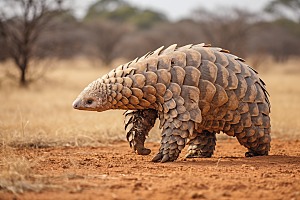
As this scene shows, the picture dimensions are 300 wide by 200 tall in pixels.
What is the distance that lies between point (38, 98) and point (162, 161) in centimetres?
667

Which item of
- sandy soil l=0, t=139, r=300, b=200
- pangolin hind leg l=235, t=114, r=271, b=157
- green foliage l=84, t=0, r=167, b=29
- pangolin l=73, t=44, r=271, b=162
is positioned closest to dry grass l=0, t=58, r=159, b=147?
sandy soil l=0, t=139, r=300, b=200

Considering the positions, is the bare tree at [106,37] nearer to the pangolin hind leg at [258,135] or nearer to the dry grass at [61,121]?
the dry grass at [61,121]

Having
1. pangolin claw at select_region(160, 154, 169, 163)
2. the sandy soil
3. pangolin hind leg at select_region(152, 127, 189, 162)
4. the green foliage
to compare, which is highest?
the green foliage

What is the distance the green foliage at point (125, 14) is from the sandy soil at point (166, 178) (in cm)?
3666

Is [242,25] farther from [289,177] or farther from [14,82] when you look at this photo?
[289,177]

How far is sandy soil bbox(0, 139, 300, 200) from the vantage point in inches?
96.1

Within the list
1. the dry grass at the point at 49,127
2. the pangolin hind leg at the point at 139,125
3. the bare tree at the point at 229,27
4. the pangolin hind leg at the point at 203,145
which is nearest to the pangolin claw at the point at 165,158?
the pangolin hind leg at the point at 139,125

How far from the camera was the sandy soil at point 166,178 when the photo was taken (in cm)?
244

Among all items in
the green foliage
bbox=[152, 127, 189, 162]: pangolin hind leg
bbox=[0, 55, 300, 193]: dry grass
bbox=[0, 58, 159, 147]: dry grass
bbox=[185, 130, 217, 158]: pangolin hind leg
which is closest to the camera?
bbox=[0, 55, 300, 193]: dry grass

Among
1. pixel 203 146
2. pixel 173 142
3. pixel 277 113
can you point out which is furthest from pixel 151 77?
A: pixel 277 113

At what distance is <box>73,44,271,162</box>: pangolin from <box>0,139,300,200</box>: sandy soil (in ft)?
1.18

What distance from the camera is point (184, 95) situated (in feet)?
11.5

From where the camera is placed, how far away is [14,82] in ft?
39.8

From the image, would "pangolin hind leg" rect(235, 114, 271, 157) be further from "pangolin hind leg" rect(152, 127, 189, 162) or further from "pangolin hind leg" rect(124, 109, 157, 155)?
"pangolin hind leg" rect(124, 109, 157, 155)
